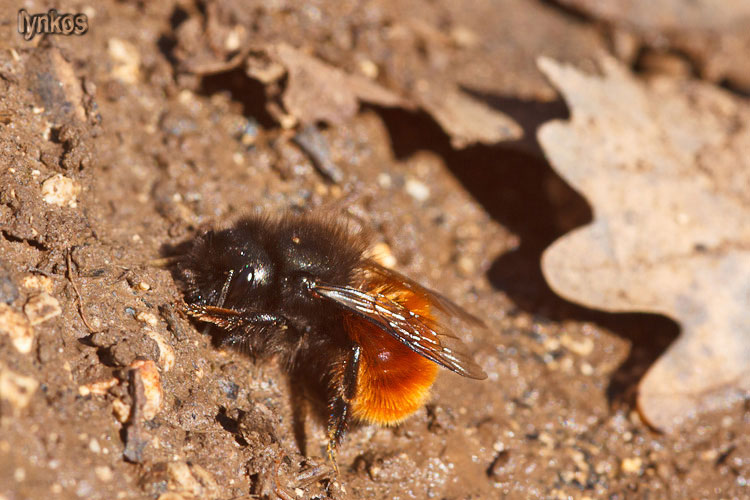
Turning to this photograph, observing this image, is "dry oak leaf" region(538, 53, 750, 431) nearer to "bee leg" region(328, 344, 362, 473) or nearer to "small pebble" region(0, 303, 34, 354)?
"bee leg" region(328, 344, 362, 473)

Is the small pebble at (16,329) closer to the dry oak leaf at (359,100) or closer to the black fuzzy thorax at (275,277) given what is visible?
the black fuzzy thorax at (275,277)

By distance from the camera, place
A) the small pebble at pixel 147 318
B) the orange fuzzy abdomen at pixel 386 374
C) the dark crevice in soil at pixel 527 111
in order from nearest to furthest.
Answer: the small pebble at pixel 147 318 → the orange fuzzy abdomen at pixel 386 374 → the dark crevice in soil at pixel 527 111

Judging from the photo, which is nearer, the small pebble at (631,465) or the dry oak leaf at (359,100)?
the small pebble at (631,465)

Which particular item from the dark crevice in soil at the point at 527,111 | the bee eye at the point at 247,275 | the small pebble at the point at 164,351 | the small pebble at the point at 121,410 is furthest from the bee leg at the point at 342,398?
the dark crevice in soil at the point at 527,111

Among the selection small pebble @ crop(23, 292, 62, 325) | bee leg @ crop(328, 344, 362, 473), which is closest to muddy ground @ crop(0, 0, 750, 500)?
small pebble @ crop(23, 292, 62, 325)

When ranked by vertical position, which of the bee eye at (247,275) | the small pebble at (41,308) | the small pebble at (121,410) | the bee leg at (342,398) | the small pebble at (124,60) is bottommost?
the bee leg at (342,398)

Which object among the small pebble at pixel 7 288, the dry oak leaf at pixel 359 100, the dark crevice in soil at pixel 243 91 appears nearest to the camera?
the small pebble at pixel 7 288
